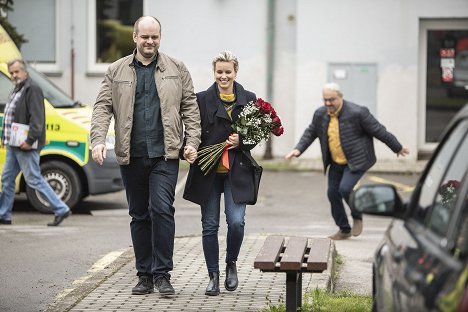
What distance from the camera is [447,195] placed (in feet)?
21.1

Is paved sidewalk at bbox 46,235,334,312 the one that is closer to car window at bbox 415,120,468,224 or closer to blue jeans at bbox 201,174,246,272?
blue jeans at bbox 201,174,246,272

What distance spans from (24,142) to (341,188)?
12.3 ft

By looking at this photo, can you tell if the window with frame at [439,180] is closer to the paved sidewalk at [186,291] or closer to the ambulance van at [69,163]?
the paved sidewalk at [186,291]

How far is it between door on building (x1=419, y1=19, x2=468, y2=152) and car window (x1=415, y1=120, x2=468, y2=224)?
18511 millimetres

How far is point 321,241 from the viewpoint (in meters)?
9.12

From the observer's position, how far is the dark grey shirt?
29.9 feet

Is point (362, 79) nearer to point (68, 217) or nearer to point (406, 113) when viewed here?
point (406, 113)

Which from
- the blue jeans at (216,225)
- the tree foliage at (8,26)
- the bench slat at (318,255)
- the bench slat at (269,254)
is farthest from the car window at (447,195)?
the tree foliage at (8,26)

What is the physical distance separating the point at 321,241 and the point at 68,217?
7350mm

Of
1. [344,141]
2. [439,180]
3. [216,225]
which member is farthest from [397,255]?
[344,141]

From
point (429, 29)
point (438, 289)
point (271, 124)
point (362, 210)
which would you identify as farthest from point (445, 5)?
point (438, 289)

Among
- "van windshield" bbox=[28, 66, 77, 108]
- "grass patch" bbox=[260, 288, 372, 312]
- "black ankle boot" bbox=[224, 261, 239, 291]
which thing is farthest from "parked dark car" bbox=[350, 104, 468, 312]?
"van windshield" bbox=[28, 66, 77, 108]

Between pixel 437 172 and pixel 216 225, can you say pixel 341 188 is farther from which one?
pixel 437 172

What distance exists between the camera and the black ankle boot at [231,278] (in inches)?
370
